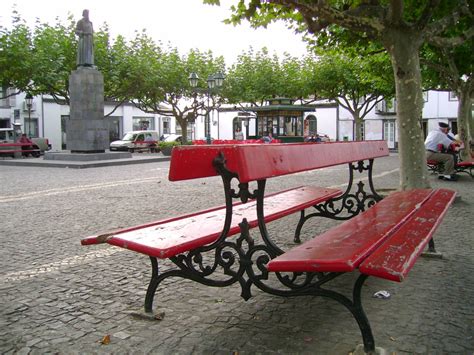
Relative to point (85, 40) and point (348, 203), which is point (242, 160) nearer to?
point (348, 203)

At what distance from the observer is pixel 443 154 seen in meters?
12.0

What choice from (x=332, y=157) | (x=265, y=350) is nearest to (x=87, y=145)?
(x=332, y=157)

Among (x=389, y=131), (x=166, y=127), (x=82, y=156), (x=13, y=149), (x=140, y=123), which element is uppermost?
(x=140, y=123)

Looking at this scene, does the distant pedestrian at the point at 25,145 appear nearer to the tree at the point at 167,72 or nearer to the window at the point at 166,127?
the tree at the point at 167,72

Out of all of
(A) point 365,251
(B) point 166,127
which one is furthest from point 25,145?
(B) point 166,127

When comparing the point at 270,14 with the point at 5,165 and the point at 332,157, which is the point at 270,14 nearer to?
the point at 332,157

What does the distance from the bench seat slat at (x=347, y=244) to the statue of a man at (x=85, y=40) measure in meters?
18.2

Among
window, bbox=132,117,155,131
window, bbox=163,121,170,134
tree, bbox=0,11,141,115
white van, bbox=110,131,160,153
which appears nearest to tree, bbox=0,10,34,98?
tree, bbox=0,11,141,115

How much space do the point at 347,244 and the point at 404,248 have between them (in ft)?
0.99

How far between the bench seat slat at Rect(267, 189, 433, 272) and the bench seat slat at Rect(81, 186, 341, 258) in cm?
63

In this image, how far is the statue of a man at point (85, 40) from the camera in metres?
19.9

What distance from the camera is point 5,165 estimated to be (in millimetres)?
20422

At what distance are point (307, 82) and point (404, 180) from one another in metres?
31.3

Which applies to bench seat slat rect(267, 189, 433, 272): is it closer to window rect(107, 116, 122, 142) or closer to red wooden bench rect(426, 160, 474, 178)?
red wooden bench rect(426, 160, 474, 178)
